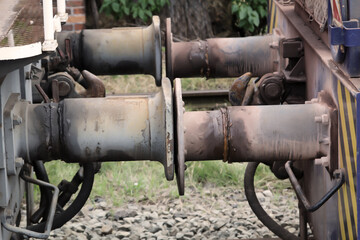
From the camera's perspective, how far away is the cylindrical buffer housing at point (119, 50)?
4273 millimetres

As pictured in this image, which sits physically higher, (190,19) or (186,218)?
(190,19)

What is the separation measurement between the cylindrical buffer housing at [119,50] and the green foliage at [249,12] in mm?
4456

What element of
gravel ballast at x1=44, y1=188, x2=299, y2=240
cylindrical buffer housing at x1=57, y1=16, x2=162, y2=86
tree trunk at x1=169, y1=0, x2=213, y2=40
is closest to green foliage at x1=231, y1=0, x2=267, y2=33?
tree trunk at x1=169, y1=0, x2=213, y2=40

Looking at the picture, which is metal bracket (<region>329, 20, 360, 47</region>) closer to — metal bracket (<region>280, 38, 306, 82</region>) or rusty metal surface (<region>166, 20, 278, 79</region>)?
metal bracket (<region>280, 38, 306, 82</region>)

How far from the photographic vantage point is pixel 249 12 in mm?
8695

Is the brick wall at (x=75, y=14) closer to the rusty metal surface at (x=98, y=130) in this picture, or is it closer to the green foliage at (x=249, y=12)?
the green foliage at (x=249, y=12)

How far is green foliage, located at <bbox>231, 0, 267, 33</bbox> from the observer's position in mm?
8680

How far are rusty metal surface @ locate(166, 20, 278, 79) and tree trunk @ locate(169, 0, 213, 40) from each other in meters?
4.34

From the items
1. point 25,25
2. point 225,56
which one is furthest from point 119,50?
point 25,25

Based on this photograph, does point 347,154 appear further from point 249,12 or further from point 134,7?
point 134,7

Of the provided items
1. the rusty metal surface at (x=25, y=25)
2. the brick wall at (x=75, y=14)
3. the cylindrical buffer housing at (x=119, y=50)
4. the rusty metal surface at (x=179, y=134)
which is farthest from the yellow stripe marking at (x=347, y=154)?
the brick wall at (x=75, y=14)

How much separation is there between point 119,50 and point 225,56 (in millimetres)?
639

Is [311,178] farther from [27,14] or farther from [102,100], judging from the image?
[27,14]

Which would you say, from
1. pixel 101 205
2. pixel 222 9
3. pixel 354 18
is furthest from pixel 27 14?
pixel 222 9
